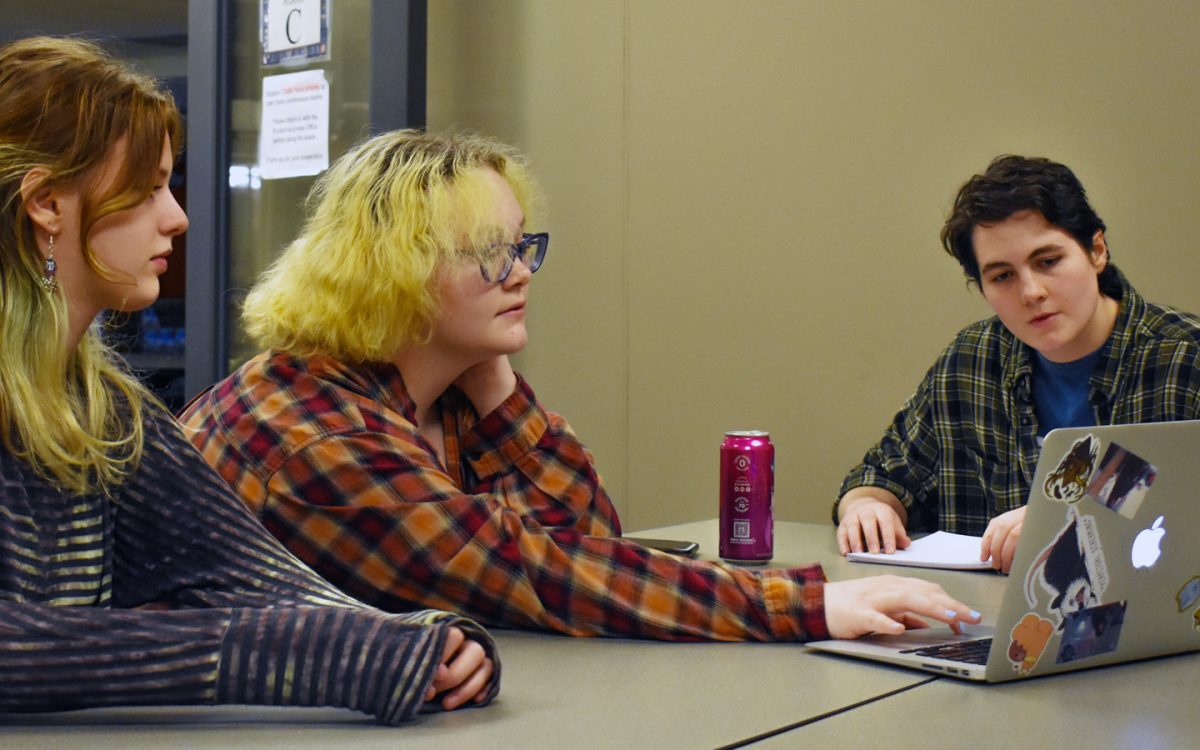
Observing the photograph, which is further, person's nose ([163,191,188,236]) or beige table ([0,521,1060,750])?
person's nose ([163,191,188,236])

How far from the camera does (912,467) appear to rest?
223 centimetres

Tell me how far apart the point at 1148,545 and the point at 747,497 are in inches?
25.3

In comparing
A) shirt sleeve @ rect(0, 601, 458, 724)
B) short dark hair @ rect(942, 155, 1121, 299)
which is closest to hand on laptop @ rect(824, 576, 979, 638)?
shirt sleeve @ rect(0, 601, 458, 724)

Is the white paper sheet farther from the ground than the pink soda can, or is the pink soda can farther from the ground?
the pink soda can

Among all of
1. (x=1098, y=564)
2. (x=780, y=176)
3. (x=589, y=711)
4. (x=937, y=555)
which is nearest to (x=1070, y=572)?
(x=1098, y=564)

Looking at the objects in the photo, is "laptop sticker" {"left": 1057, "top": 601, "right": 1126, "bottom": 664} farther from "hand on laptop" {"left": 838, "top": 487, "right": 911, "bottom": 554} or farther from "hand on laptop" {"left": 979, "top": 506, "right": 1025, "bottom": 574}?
"hand on laptop" {"left": 838, "top": 487, "right": 911, "bottom": 554}

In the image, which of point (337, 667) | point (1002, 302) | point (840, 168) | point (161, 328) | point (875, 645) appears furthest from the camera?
point (161, 328)

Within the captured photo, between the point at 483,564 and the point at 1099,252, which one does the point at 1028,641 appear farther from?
the point at 1099,252

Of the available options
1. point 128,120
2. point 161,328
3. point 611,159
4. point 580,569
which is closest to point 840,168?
point 611,159

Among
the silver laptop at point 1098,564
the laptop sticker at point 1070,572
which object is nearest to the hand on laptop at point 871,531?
the silver laptop at point 1098,564

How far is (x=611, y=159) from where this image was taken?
3.24 meters

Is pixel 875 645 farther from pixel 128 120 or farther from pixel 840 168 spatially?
pixel 840 168

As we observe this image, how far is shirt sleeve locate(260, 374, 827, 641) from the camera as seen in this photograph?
4.26ft

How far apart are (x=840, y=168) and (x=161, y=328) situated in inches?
126
